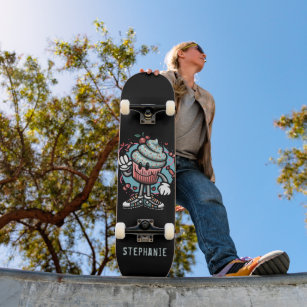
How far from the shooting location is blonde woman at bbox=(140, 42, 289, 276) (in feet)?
7.03

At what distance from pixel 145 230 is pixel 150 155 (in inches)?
21.7

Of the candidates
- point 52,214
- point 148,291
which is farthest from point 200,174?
point 52,214

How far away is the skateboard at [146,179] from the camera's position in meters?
2.23

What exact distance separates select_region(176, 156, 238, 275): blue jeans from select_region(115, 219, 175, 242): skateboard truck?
0.98ft

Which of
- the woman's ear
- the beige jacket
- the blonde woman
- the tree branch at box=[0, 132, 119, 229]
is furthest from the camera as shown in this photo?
the tree branch at box=[0, 132, 119, 229]

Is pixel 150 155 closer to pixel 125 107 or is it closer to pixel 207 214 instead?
pixel 125 107

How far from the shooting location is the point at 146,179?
8.00 feet

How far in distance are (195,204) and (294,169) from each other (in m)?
7.36

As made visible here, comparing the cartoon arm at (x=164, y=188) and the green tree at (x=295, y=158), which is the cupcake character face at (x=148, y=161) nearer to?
the cartoon arm at (x=164, y=188)

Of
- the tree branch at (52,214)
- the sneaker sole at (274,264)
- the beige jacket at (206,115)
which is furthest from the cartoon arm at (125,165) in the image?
the tree branch at (52,214)

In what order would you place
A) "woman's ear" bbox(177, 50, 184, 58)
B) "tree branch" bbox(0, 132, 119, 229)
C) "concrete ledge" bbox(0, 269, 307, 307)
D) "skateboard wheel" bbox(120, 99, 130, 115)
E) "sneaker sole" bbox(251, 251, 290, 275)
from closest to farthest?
1. "concrete ledge" bbox(0, 269, 307, 307)
2. "sneaker sole" bbox(251, 251, 290, 275)
3. "skateboard wheel" bbox(120, 99, 130, 115)
4. "woman's ear" bbox(177, 50, 184, 58)
5. "tree branch" bbox(0, 132, 119, 229)

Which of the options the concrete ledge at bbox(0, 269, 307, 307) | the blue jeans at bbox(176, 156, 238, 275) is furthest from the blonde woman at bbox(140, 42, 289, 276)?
the concrete ledge at bbox(0, 269, 307, 307)

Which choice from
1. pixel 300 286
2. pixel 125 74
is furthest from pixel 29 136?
pixel 300 286

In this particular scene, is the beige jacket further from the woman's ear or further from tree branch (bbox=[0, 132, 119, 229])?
tree branch (bbox=[0, 132, 119, 229])
